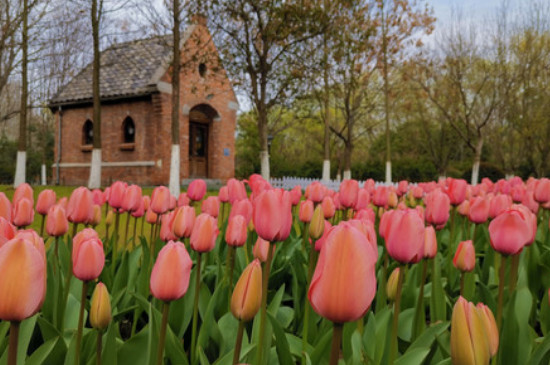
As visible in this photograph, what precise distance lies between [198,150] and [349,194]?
18024 millimetres

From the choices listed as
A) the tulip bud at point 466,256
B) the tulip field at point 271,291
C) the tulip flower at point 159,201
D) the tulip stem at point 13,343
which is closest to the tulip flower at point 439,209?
the tulip field at point 271,291

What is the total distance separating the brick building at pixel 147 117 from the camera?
57.9 feet

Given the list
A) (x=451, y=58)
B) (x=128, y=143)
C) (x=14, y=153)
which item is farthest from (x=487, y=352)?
(x=14, y=153)

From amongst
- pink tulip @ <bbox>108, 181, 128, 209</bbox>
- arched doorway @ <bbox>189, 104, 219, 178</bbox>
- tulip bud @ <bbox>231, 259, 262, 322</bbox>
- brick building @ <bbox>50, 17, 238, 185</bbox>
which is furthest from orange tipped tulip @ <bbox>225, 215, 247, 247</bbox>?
arched doorway @ <bbox>189, 104, 219, 178</bbox>

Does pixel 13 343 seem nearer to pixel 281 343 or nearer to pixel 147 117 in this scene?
pixel 281 343

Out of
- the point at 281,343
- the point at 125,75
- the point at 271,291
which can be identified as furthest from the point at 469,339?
the point at 125,75

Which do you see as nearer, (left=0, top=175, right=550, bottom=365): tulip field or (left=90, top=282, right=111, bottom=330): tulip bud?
(left=0, top=175, right=550, bottom=365): tulip field

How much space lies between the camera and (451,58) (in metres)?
18.9

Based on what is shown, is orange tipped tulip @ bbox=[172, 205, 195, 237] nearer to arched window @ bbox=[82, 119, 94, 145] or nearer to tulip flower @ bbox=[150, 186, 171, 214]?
tulip flower @ bbox=[150, 186, 171, 214]

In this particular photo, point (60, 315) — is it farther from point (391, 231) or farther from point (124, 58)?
point (124, 58)

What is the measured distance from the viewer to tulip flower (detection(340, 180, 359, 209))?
2826mm

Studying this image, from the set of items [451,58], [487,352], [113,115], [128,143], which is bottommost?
[487,352]

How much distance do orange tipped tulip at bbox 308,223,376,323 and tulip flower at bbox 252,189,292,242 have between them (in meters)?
0.52

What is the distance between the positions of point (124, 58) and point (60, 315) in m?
20.5
